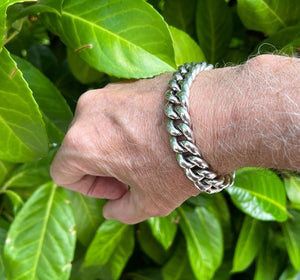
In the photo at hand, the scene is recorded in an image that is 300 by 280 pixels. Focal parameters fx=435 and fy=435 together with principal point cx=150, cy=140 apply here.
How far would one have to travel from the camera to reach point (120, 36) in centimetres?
68

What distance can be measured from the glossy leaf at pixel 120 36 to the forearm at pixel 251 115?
0.42ft

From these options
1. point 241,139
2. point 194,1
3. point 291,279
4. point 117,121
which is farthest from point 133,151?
point 291,279

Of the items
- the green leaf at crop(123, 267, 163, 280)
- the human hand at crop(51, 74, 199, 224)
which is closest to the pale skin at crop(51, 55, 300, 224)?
the human hand at crop(51, 74, 199, 224)

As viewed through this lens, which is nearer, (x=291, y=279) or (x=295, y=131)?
(x=295, y=131)

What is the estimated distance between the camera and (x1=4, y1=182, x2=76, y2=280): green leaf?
816 millimetres

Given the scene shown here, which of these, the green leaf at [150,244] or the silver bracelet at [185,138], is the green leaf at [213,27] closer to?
the silver bracelet at [185,138]

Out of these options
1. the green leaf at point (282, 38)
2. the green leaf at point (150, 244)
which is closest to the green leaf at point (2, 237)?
the green leaf at point (150, 244)

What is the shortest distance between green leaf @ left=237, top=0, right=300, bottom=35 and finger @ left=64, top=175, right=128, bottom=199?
372 millimetres

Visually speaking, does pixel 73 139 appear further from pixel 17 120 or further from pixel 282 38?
pixel 282 38

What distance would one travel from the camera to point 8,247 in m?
0.82

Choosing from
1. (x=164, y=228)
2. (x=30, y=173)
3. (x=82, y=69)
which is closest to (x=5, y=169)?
(x=30, y=173)

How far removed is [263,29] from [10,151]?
501 mm

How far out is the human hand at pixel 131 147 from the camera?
580mm

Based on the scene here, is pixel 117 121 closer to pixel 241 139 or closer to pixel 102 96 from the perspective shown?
pixel 102 96
